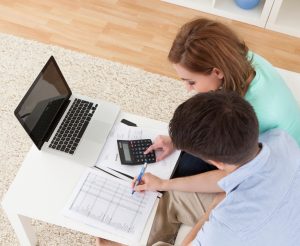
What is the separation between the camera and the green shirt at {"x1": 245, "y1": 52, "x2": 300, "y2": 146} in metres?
1.26

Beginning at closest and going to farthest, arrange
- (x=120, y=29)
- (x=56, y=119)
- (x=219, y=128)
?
1. (x=219, y=128)
2. (x=56, y=119)
3. (x=120, y=29)

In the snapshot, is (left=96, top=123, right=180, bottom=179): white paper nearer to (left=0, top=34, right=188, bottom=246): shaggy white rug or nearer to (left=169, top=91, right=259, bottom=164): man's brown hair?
(left=169, top=91, right=259, bottom=164): man's brown hair

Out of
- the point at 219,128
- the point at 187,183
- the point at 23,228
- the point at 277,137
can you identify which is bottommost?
the point at 23,228

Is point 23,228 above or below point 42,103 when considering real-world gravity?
below

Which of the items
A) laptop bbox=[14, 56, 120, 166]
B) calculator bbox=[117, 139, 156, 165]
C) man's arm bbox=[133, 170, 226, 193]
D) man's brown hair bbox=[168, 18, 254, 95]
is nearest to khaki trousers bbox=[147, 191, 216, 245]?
man's arm bbox=[133, 170, 226, 193]

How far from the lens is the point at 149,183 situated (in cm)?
129

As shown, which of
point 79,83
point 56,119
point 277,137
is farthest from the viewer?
point 79,83

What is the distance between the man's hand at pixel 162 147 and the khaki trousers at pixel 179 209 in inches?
5.3

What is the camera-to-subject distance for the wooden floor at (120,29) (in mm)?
2520

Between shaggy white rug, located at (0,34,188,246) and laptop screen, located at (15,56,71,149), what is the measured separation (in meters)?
0.63

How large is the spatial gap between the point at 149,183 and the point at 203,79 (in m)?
0.40

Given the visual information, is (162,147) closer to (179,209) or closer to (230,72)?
(179,209)

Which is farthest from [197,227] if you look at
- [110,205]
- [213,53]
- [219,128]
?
[213,53]

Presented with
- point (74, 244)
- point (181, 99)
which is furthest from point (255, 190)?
point (181, 99)
